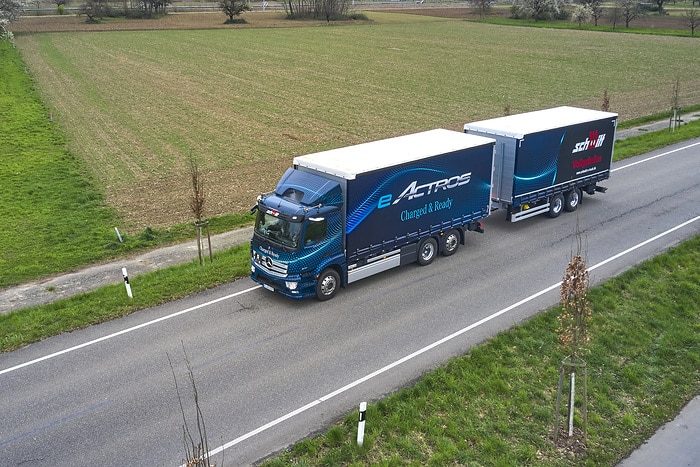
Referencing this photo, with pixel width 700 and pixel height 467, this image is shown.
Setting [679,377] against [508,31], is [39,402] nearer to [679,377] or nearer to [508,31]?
[679,377]

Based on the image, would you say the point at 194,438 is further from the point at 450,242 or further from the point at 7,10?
the point at 7,10

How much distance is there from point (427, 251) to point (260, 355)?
6.89m

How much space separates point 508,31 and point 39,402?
94936mm

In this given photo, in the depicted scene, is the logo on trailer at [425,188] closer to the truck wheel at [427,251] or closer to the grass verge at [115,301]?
the truck wheel at [427,251]

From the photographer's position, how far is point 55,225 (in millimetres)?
23172

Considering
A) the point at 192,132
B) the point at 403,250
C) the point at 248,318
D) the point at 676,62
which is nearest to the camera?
the point at 248,318

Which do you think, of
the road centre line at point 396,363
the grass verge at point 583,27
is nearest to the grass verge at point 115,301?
the road centre line at point 396,363

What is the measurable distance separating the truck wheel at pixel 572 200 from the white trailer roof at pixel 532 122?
2.56 meters

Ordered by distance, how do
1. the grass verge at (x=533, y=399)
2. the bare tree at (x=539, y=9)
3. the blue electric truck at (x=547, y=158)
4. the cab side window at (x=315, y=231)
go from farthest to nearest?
the bare tree at (x=539, y=9) → the blue electric truck at (x=547, y=158) → the cab side window at (x=315, y=231) → the grass verge at (x=533, y=399)

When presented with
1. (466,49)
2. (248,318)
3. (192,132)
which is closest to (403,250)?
(248,318)

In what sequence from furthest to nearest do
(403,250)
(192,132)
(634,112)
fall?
(634,112), (192,132), (403,250)

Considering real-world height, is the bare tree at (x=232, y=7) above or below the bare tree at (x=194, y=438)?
above

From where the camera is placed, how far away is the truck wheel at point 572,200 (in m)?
24.0

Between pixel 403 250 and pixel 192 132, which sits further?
pixel 192 132
